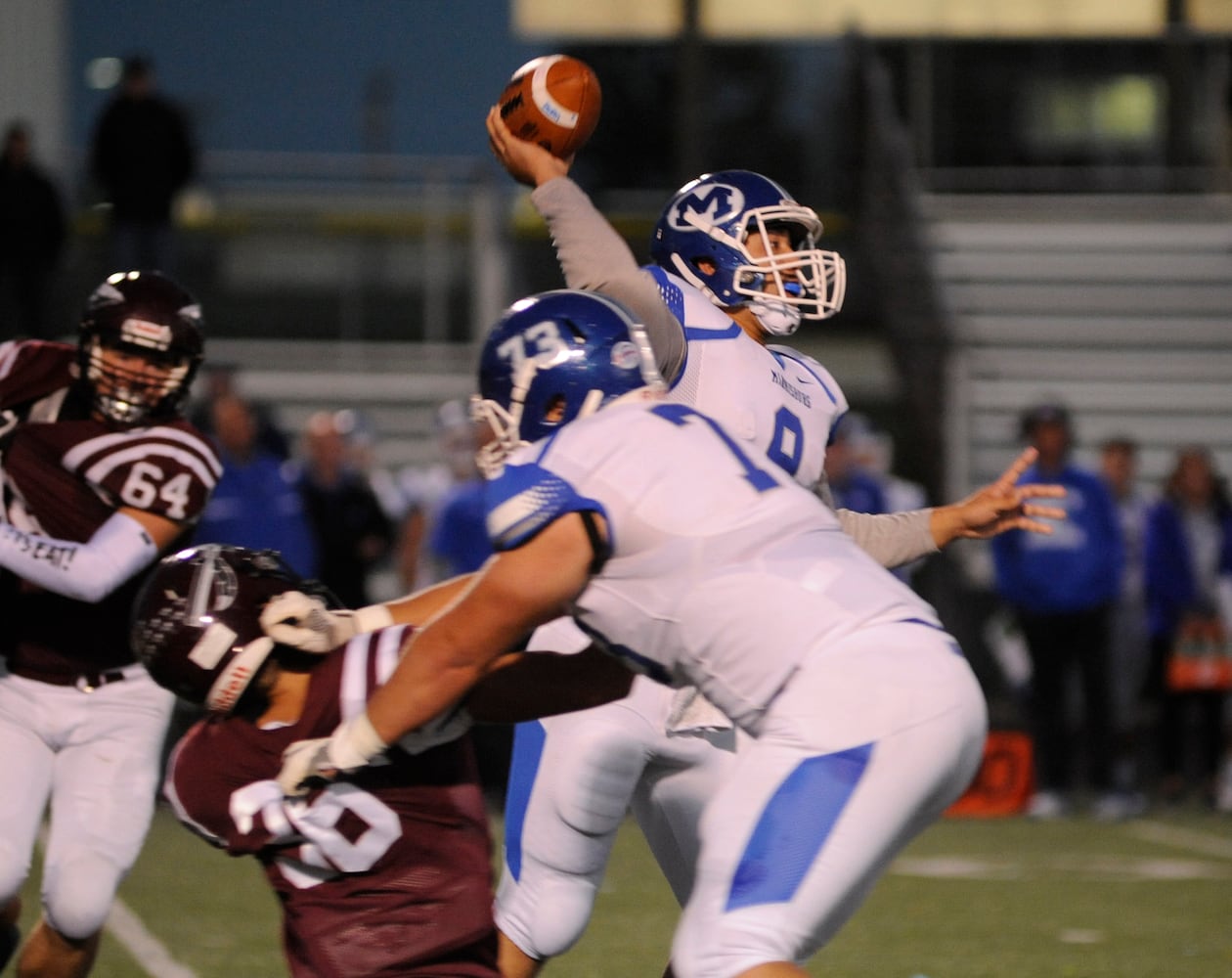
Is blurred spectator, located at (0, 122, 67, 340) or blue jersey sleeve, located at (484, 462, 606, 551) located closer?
blue jersey sleeve, located at (484, 462, 606, 551)

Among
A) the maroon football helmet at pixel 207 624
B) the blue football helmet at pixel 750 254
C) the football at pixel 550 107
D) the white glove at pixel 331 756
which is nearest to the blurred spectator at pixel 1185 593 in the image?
the blue football helmet at pixel 750 254

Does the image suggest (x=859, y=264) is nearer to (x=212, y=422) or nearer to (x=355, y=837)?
(x=212, y=422)

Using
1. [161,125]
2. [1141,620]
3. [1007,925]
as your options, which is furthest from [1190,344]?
[1007,925]

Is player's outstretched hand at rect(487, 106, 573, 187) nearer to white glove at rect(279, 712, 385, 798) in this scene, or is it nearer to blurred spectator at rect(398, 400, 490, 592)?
white glove at rect(279, 712, 385, 798)

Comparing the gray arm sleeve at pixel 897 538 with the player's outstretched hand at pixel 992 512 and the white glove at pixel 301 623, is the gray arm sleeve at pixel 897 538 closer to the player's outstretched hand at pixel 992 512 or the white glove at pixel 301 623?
the player's outstretched hand at pixel 992 512

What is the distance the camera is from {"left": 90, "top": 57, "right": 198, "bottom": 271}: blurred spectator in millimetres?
11617

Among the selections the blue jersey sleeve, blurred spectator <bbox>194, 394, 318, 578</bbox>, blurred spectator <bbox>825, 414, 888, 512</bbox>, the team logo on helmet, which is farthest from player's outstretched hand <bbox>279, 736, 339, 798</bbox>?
blurred spectator <bbox>825, 414, 888, 512</bbox>

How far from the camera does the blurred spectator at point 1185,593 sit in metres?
9.84

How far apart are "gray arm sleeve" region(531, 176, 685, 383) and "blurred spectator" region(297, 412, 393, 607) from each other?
581 cm

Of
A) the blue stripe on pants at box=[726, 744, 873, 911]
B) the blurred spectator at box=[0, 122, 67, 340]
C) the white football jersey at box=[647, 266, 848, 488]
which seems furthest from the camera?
the blurred spectator at box=[0, 122, 67, 340]

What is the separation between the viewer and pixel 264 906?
6652mm

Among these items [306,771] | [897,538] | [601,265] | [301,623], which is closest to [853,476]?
[897,538]

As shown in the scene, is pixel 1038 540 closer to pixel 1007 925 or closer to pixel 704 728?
pixel 1007 925

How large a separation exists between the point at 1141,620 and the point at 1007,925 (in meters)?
4.24
